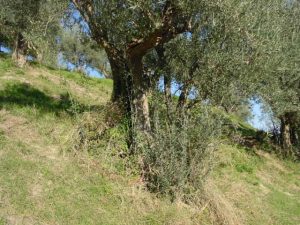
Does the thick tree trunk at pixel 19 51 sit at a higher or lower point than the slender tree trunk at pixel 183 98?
higher

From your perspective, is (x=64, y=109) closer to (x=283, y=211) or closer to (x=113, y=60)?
(x=113, y=60)

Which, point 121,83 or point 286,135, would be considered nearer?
point 121,83

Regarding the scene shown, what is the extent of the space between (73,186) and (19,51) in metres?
11.4

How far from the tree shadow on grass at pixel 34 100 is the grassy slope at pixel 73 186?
3 cm

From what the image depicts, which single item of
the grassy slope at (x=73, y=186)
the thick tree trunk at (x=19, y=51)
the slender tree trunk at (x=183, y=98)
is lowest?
the grassy slope at (x=73, y=186)

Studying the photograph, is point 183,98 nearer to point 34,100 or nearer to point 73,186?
point 73,186

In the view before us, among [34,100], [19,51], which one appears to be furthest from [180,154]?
[19,51]

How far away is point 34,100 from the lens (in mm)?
13883

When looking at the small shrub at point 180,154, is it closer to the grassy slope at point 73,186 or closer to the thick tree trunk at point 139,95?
the grassy slope at point 73,186

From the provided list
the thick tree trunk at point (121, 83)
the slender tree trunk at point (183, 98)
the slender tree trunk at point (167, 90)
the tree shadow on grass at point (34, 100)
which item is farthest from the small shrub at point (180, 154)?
the tree shadow on grass at point (34, 100)

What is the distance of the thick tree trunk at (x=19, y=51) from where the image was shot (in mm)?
18641

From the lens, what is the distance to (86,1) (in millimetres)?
11055

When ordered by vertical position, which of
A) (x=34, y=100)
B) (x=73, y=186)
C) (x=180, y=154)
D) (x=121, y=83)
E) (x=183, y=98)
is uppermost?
(x=121, y=83)

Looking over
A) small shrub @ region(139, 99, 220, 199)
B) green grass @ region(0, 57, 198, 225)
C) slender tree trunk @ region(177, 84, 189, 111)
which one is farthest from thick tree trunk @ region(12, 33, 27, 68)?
small shrub @ region(139, 99, 220, 199)
